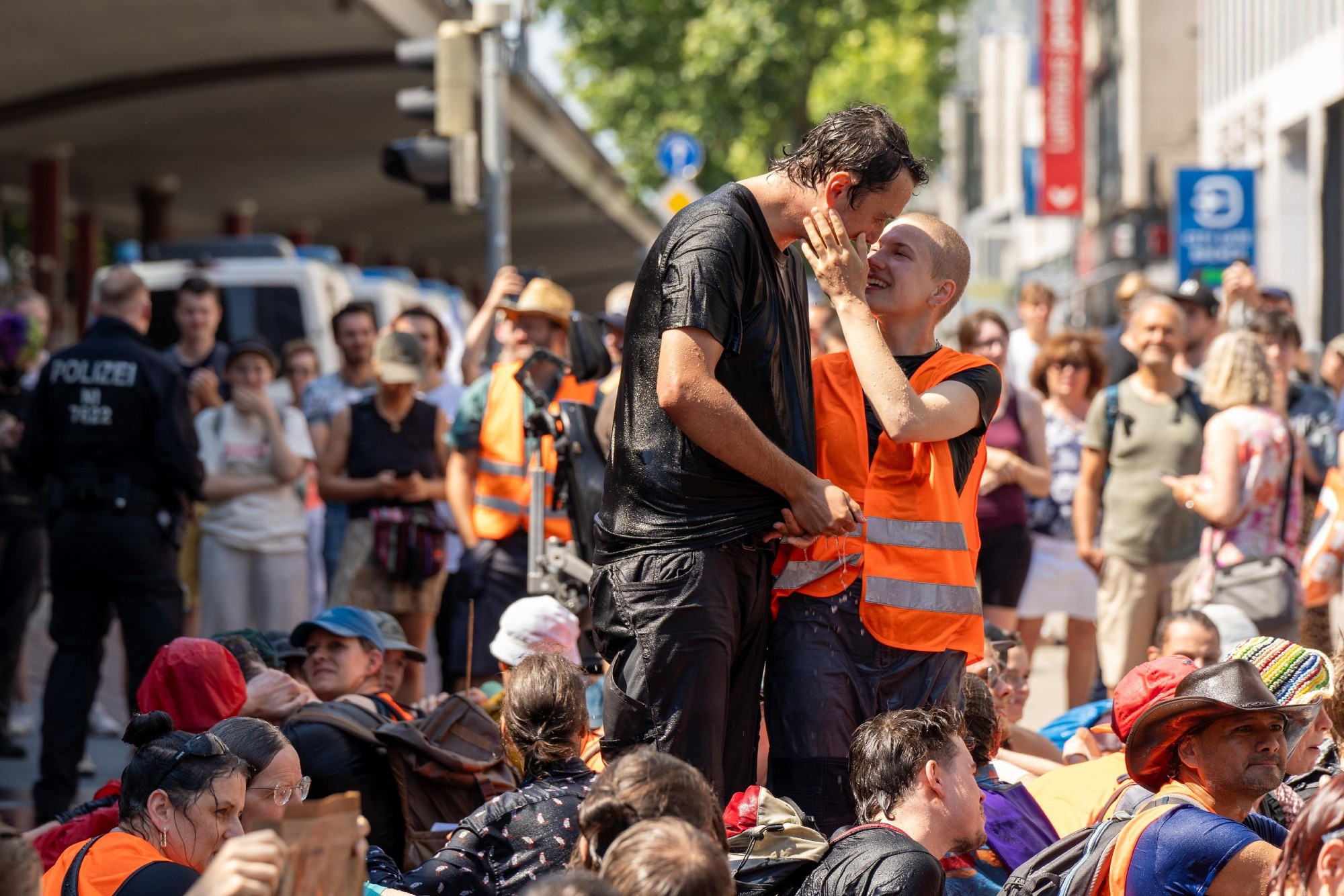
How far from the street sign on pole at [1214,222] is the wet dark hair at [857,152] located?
11044 mm

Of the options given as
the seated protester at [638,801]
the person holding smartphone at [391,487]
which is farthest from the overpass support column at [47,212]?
the seated protester at [638,801]

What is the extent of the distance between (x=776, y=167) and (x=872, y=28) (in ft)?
92.3

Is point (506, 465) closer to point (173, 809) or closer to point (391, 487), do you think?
point (391, 487)

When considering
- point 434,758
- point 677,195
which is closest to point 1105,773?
point 434,758

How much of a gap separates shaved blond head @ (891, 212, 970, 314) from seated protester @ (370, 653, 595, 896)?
1.34m

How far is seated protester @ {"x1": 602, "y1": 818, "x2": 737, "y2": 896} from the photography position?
2572 mm

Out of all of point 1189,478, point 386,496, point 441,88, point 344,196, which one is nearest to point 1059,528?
point 1189,478

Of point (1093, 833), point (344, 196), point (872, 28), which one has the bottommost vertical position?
point (1093, 833)

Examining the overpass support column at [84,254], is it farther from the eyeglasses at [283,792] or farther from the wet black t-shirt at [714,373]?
the wet black t-shirt at [714,373]

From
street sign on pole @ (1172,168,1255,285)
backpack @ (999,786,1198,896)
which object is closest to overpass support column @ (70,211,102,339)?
street sign on pole @ (1172,168,1255,285)

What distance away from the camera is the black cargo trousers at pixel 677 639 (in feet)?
12.8

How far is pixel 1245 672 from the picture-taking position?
378cm

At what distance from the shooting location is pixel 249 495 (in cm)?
866

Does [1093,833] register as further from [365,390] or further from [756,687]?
[365,390]
